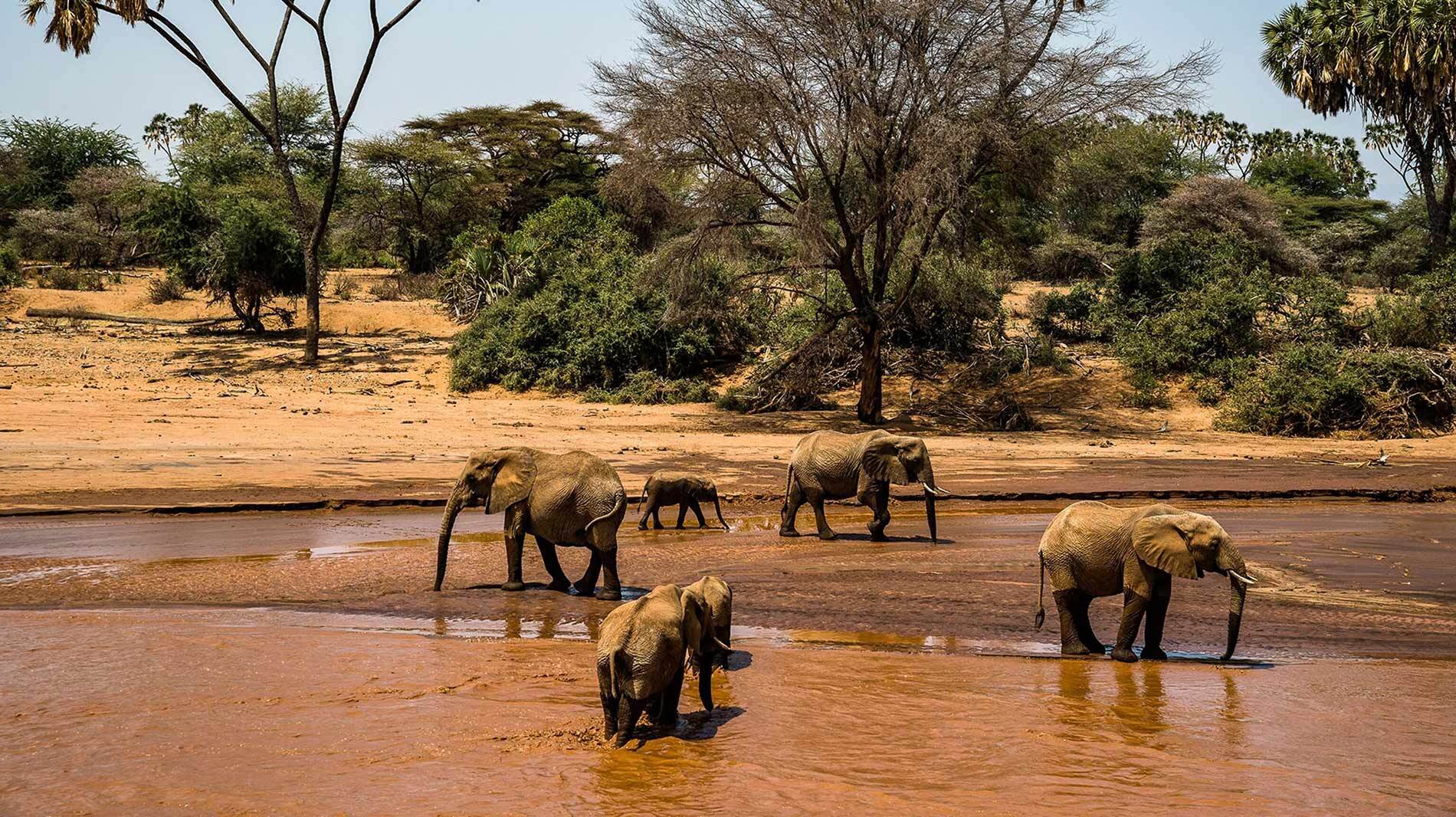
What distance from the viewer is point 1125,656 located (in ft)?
28.3

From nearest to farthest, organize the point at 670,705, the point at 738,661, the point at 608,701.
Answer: the point at 608,701
the point at 670,705
the point at 738,661

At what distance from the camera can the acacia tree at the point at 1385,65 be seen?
36438mm

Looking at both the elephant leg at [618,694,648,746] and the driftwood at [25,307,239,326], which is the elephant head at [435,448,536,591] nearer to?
the elephant leg at [618,694,648,746]

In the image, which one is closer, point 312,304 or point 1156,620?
point 1156,620

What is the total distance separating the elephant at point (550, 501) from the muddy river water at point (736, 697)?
1.30ft

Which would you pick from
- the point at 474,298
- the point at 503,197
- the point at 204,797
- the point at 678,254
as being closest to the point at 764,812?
the point at 204,797

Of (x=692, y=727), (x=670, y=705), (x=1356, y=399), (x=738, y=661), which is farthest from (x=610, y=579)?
(x=1356, y=399)

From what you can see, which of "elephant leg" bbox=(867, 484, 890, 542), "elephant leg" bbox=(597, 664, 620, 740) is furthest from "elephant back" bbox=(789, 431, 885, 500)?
"elephant leg" bbox=(597, 664, 620, 740)

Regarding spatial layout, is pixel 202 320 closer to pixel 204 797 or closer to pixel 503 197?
pixel 503 197

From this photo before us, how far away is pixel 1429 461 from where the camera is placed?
21.1m

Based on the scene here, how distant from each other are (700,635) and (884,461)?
6891mm

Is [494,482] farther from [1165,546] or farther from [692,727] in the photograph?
[1165,546]

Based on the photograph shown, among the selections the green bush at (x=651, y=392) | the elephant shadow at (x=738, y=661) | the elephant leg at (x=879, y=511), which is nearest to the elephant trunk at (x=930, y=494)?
the elephant leg at (x=879, y=511)

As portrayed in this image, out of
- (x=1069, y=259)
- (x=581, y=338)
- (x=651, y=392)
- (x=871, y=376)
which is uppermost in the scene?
(x=1069, y=259)
